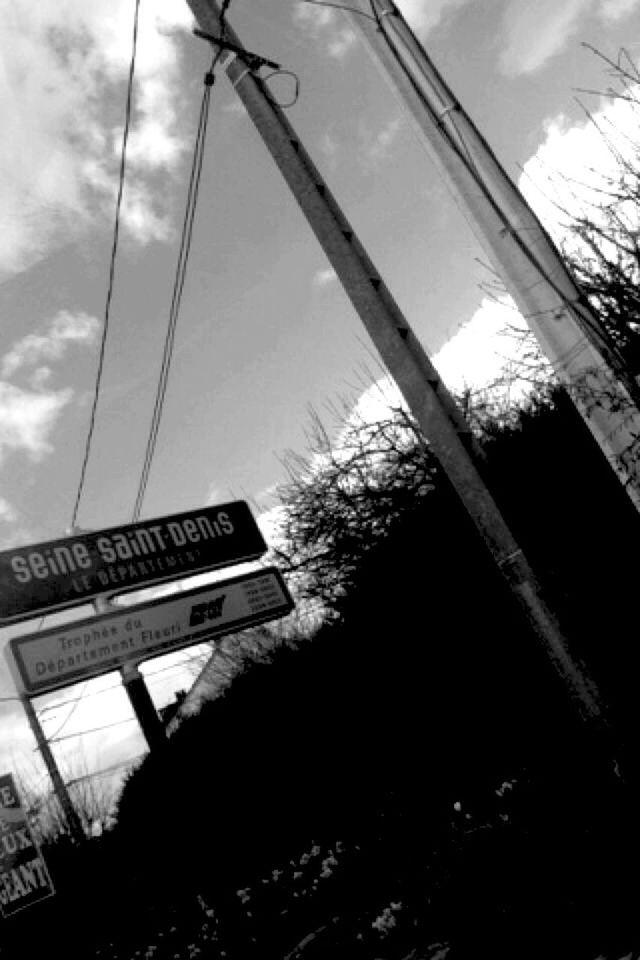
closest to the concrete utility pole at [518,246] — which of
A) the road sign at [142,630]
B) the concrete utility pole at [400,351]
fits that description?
the concrete utility pole at [400,351]

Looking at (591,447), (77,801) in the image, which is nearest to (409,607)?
(591,447)

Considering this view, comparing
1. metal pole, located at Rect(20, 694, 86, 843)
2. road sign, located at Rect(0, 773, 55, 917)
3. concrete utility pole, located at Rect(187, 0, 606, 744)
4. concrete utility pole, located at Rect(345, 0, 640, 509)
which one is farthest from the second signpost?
metal pole, located at Rect(20, 694, 86, 843)

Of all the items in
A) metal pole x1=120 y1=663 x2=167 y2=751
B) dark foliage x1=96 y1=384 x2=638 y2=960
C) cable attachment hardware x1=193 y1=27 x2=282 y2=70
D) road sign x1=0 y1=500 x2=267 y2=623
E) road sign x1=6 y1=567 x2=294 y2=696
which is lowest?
dark foliage x1=96 y1=384 x2=638 y2=960

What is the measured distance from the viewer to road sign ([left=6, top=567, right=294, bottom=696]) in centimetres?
420

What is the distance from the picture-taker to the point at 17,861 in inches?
511

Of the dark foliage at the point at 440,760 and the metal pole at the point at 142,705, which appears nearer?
the dark foliage at the point at 440,760

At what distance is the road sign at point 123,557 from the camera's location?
→ 4375 mm

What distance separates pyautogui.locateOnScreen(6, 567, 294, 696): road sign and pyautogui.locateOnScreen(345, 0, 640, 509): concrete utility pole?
8.74ft

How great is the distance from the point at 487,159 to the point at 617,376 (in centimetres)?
151

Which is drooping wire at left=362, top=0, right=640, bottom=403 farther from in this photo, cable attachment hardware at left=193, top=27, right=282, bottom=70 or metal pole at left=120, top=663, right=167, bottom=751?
metal pole at left=120, top=663, right=167, bottom=751

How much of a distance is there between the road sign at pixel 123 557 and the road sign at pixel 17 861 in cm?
1085

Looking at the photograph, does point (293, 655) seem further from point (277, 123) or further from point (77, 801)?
point (77, 801)

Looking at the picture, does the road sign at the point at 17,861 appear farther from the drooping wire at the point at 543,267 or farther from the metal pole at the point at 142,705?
the drooping wire at the point at 543,267

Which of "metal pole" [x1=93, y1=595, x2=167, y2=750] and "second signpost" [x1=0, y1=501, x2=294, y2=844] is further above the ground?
"second signpost" [x1=0, y1=501, x2=294, y2=844]
